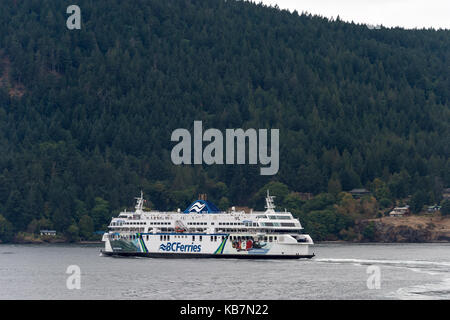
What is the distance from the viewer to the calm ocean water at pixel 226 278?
9812 centimetres

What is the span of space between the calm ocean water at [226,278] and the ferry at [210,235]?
245 cm

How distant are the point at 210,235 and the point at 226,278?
2997cm

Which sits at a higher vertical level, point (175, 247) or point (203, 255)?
point (175, 247)

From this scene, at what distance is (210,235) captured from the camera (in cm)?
14262

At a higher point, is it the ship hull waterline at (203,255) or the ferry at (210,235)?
the ferry at (210,235)

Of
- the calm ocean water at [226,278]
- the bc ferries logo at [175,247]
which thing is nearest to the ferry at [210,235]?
the bc ferries logo at [175,247]

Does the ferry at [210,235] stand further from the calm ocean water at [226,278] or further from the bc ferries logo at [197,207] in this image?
the calm ocean water at [226,278]

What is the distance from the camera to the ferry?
458 ft

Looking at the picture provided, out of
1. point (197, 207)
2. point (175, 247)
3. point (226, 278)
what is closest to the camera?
point (226, 278)

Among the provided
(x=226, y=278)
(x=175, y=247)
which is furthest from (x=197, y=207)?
(x=226, y=278)

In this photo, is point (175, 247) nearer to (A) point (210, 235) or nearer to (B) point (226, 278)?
(A) point (210, 235)
